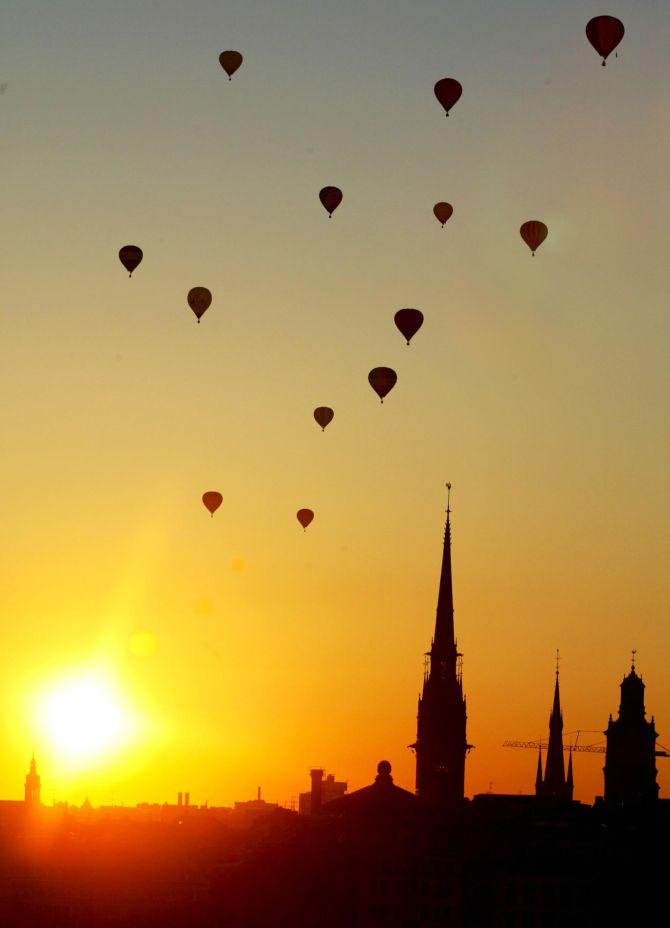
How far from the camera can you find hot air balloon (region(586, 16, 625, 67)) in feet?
249

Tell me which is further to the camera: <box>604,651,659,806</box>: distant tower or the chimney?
<box>604,651,659,806</box>: distant tower

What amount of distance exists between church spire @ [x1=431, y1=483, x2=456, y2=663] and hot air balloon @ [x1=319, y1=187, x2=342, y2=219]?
67413 millimetres

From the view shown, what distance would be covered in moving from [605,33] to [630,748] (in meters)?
91.4

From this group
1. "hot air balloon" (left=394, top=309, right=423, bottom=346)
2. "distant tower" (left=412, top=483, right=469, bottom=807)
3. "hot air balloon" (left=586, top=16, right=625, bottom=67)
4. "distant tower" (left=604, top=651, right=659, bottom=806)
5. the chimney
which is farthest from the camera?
"distant tower" (left=604, top=651, right=659, bottom=806)

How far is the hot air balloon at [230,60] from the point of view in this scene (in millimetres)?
83000

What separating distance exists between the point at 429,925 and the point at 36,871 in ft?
94.5

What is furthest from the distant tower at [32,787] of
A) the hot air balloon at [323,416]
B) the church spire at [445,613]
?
the hot air balloon at [323,416]

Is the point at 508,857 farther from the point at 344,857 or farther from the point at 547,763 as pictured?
the point at 547,763

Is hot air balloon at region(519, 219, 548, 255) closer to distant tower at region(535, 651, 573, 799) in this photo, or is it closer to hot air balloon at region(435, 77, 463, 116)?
hot air balloon at region(435, 77, 463, 116)

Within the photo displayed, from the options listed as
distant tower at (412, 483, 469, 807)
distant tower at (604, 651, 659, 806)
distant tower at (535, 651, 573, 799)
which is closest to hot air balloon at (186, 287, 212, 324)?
distant tower at (412, 483, 469, 807)

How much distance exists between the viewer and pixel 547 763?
19812cm

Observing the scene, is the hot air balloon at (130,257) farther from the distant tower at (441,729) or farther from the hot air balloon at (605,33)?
the distant tower at (441,729)

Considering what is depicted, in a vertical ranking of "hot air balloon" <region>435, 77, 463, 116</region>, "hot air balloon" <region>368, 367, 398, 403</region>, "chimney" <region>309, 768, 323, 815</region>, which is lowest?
"chimney" <region>309, 768, 323, 815</region>

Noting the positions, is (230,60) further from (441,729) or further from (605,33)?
(441,729)
